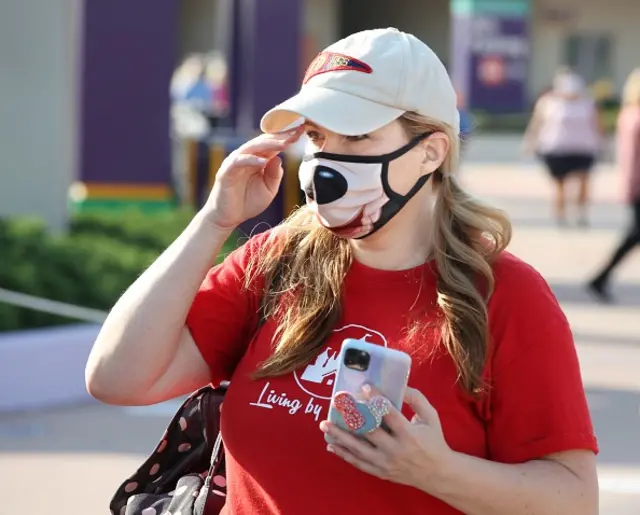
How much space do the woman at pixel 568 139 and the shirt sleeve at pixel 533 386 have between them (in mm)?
13926

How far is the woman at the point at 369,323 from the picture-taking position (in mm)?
2355

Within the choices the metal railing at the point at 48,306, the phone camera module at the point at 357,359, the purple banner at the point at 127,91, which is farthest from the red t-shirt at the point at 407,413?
the purple banner at the point at 127,91

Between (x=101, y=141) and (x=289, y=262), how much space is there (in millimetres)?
10166

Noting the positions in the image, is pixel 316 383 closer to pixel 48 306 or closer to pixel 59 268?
pixel 48 306

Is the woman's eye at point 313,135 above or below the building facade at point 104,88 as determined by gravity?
above

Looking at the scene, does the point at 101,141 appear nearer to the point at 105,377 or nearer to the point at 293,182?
the point at 293,182

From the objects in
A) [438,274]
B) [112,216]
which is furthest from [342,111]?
[112,216]

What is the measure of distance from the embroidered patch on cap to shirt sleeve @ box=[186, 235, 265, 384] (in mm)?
412

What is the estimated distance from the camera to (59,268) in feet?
27.9

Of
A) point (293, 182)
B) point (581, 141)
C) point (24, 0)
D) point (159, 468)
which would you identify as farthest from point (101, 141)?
point (159, 468)

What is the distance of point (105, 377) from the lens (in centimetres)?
259

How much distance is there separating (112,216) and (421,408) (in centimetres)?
947

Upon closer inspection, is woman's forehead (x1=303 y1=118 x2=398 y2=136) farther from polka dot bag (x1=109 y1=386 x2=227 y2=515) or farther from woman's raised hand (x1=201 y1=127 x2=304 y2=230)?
polka dot bag (x1=109 y1=386 x2=227 y2=515)

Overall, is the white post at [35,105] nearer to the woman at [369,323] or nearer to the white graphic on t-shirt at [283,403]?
the woman at [369,323]
